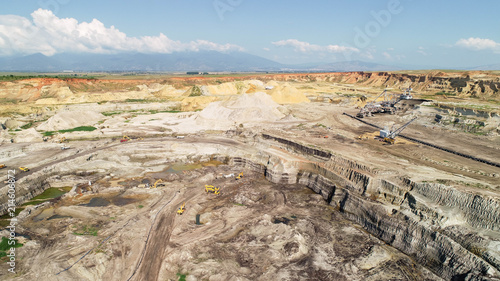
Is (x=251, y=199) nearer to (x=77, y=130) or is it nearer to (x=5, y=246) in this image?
(x=5, y=246)

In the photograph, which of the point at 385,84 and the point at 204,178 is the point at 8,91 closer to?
the point at 204,178

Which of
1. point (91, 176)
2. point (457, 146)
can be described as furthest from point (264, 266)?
point (457, 146)

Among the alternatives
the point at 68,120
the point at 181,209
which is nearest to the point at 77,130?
the point at 68,120

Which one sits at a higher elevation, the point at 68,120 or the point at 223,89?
the point at 223,89

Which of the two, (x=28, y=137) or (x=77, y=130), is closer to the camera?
(x=28, y=137)

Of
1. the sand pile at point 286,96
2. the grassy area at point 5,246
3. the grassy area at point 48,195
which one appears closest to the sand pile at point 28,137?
the grassy area at point 48,195

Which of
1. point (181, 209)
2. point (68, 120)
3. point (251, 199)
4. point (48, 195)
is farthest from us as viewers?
point (68, 120)
